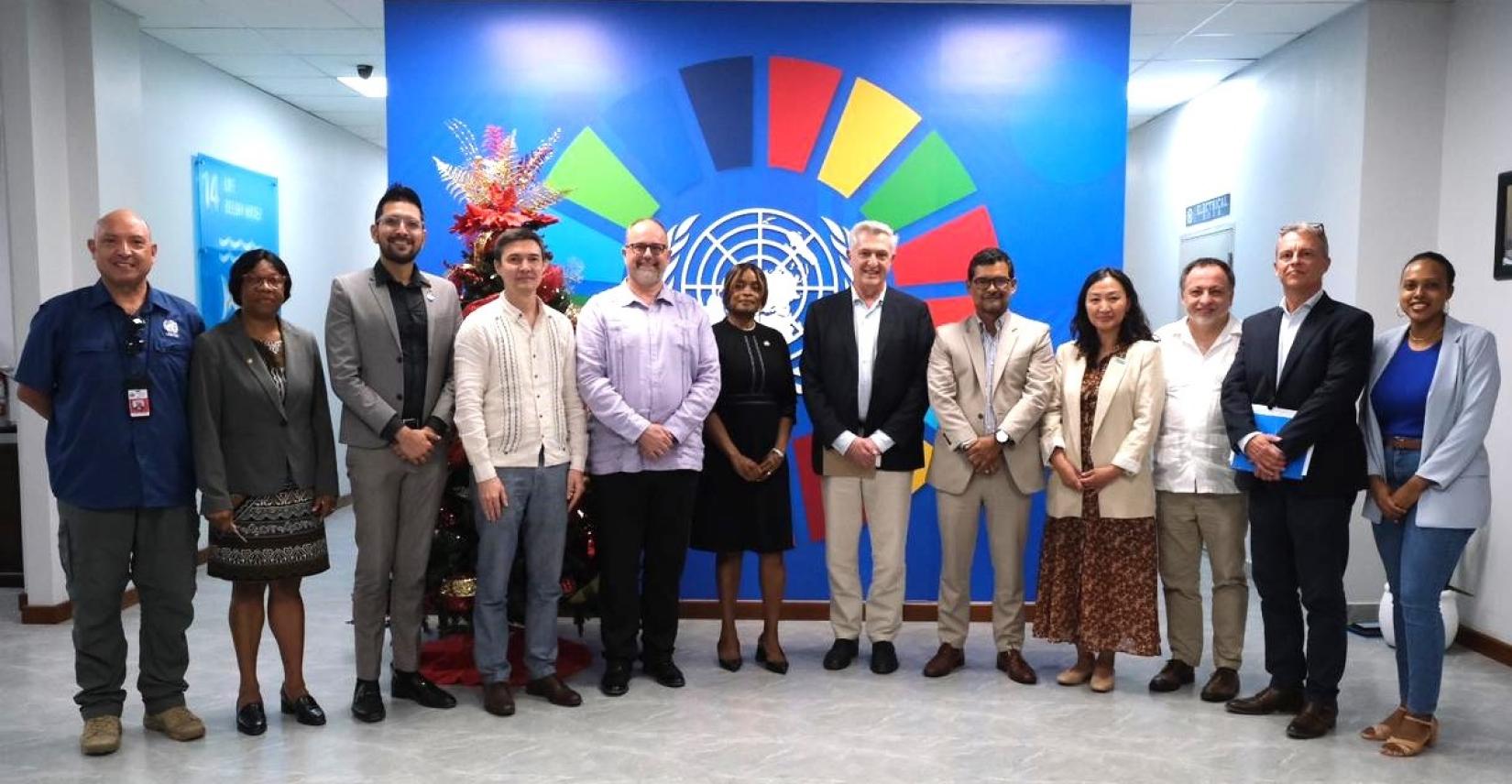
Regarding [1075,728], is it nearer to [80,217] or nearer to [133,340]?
[133,340]

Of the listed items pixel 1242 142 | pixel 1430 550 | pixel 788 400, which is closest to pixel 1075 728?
pixel 1430 550

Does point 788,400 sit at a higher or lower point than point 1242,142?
lower

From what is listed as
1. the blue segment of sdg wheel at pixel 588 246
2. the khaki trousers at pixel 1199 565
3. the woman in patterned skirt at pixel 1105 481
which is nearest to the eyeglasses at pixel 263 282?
the blue segment of sdg wheel at pixel 588 246

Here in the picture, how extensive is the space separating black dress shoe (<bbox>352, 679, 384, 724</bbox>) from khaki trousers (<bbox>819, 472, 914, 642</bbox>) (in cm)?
168

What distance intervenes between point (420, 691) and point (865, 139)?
2975 millimetres

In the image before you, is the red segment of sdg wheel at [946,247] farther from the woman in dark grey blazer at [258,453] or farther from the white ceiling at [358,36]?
the woman in dark grey blazer at [258,453]

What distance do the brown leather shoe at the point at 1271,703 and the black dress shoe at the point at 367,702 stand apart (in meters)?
2.87

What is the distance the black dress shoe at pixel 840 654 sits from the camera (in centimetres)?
436

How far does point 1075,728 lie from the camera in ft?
12.2

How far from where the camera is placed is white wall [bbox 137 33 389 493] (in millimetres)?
6082

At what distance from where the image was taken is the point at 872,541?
432 cm

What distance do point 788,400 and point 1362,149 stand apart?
2993 millimetres

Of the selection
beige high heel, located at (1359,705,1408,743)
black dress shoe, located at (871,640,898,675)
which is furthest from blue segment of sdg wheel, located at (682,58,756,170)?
beige high heel, located at (1359,705,1408,743)

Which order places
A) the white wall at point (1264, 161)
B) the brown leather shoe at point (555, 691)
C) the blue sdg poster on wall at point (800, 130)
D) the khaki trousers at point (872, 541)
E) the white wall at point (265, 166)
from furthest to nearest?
the white wall at point (265, 166), the white wall at point (1264, 161), the blue sdg poster on wall at point (800, 130), the khaki trousers at point (872, 541), the brown leather shoe at point (555, 691)
